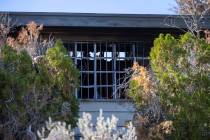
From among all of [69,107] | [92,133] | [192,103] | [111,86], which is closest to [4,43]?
[69,107]

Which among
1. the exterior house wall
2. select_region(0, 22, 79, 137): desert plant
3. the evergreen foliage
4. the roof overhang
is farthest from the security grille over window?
the evergreen foliage

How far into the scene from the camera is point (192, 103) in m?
11.0

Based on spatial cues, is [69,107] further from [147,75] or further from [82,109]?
[82,109]

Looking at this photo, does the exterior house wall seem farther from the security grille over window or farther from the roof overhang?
the security grille over window

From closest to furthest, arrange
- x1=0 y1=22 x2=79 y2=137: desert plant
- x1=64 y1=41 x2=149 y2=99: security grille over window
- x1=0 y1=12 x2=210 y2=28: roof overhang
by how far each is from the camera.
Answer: x1=0 y1=22 x2=79 y2=137: desert plant, x1=0 y1=12 x2=210 y2=28: roof overhang, x1=64 y1=41 x2=149 y2=99: security grille over window

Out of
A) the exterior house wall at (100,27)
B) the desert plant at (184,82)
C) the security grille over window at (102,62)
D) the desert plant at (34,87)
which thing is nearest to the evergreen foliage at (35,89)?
the desert plant at (34,87)

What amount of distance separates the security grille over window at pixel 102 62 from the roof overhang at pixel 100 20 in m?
1.02

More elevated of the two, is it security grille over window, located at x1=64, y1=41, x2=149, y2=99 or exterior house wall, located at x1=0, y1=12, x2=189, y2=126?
exterior house wall, located at x1=0, y1=12, x2=189, y2=126

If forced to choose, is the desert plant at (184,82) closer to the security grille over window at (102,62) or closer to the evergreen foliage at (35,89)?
the evergreen foliage at (35,89)

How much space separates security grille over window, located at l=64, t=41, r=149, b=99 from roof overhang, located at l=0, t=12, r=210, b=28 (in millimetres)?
1025

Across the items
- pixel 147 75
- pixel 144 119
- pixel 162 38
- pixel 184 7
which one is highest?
pixel 184 7

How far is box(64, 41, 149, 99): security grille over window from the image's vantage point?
15578 millimetres

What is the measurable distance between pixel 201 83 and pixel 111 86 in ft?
15.3

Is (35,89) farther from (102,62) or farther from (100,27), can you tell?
(102,62)
